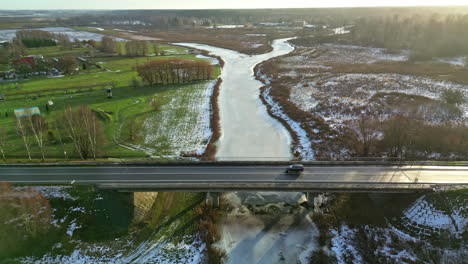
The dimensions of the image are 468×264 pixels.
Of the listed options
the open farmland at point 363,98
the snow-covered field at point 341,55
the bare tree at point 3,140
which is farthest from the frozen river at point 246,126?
the bare tree at point 3,140

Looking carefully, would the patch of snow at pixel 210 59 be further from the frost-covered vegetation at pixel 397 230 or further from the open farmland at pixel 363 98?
the frost-covered vegetation at pixel 397 230

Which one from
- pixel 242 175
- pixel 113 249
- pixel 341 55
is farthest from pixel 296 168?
pixel 341 55

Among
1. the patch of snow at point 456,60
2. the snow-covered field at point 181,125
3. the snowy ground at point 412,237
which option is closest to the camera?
the snowy ground at point 412,237

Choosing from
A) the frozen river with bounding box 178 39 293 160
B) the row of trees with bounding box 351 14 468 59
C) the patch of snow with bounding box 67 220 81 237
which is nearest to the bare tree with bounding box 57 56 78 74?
the frozen river with bounding box 178 39 293 160

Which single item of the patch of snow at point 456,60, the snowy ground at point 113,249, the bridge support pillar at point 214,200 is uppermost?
the patch of snow at point 456,60

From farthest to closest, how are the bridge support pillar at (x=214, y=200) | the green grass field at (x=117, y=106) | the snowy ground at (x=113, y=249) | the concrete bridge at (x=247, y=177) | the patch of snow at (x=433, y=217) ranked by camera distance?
the green grass field at (x=117, y=106) < the bridge support pillar at (x=214, y=200) < the concrete bridge at (x=247, y=177) < the patch of snow at (x=433, y=217) < the snowy ground at (x=113, y=249)

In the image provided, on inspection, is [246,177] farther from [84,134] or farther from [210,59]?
[210,59]
